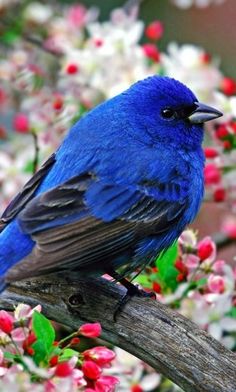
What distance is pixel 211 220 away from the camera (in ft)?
21.5

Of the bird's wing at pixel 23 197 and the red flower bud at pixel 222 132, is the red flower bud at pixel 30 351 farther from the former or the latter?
the red flower bud at pixel 222 132

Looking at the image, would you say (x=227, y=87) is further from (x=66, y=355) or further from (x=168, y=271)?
(x=66, y=355)

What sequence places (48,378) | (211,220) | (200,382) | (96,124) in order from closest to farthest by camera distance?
(48,378)
(200,382)
(96,124)
(211,220)

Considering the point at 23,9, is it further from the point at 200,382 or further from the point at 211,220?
the point at 200,382

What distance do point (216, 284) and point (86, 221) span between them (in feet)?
1.77

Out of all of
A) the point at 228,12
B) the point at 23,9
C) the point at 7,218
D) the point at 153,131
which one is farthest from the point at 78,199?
the point at 228,12

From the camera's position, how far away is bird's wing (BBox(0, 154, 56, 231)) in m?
3.65

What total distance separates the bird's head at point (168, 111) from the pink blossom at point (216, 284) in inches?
25.3

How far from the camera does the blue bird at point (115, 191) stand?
3383 mm

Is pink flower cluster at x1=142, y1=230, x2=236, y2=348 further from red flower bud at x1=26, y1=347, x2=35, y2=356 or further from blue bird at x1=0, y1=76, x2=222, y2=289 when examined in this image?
red flower bud at x1=26, y1=347, x2=35, y2=356

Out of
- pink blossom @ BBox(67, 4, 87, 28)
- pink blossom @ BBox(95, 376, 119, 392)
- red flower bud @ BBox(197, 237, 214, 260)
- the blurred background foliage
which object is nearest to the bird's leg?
red flower bud @ BBox(197, 237, 214, 260)

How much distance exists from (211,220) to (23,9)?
198 centimetres

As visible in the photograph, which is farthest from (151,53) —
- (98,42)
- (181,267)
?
(181,267)

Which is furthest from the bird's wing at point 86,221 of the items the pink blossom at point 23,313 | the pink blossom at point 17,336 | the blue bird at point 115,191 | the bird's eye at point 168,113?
the bird's eye at point 168,113
